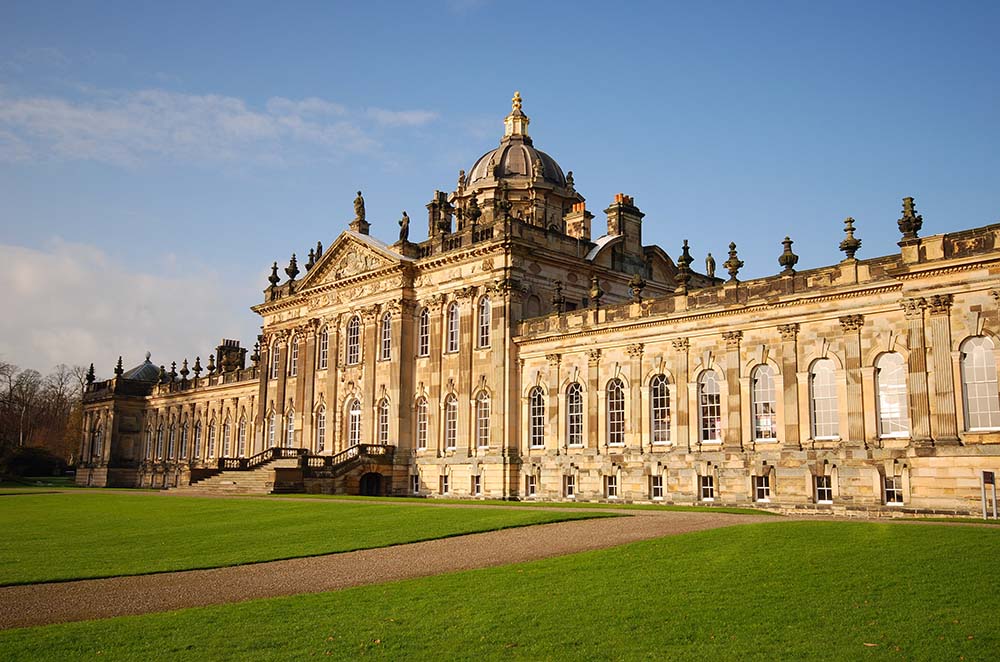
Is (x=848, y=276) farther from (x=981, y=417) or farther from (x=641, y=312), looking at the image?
(x=641, y=312)

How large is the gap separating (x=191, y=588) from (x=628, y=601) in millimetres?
7065

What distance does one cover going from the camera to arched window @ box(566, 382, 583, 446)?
38344 mm

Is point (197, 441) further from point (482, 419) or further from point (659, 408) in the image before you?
point (659, 408)

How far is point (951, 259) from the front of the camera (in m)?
26.3

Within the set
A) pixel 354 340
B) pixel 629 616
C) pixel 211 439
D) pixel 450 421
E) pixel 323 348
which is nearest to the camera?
pixel 629 616

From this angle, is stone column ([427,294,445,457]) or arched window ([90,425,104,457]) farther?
arched window ([90,425,104,457])

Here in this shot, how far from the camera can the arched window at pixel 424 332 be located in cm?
4562

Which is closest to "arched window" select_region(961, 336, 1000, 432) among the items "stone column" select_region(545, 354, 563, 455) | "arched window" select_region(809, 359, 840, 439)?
"arched window" select_region(809, 359, 840, 439)

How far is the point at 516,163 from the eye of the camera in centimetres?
5384

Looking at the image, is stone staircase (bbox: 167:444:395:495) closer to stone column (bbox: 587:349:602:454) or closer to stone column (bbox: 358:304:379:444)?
stone column (bbox: 358:304:379:444)

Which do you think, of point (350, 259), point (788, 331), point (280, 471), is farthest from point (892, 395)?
point (350, 259)

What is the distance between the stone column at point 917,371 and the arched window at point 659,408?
9696mm

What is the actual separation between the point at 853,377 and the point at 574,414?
1255cm

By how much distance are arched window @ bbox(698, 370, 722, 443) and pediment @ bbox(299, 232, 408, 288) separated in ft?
58.5
